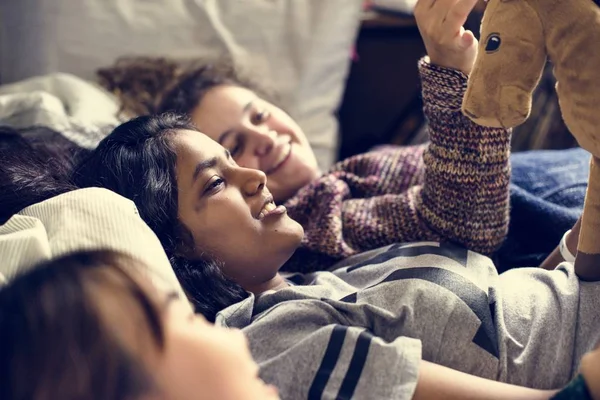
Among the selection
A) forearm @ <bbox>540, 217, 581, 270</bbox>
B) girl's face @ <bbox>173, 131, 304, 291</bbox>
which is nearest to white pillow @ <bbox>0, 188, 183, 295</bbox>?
girl's face @ <bbox>173, 131, 304, 291</bbox>

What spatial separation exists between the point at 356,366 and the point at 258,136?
0.59 meters

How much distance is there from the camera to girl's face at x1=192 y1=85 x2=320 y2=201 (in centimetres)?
119

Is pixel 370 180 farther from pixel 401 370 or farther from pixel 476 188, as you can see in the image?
pixel 401 370

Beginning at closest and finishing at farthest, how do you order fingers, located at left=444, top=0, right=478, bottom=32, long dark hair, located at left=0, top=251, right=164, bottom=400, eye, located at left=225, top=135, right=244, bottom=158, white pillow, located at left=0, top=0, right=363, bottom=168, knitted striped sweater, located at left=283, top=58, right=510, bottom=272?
1. long dark hair, located at left=0, top=251, right=164, bottom=400
2. fingers, located at left=444, top=0, right=478, bottom=32
3. knitted striped sweater, located at left=283, top=58, right=510, bottom=272
4. eye, located at left=225, top=135, right=244, bottom=158
5. white pillow, located at left=0, top=0, right=363, bottom=168

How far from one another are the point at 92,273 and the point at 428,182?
571mm

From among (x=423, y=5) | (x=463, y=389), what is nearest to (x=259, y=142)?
(x=423, y=5)

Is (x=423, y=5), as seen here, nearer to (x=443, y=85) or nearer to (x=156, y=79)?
(x=443, y=85)

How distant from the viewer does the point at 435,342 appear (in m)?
0.76

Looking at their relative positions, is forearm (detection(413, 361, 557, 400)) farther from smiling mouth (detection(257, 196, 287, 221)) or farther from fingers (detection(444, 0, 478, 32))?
fingers (detection(444, 0, 478, 32))

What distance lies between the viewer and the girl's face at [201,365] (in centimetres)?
58

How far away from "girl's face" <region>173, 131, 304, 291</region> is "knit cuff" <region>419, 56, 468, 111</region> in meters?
0.28

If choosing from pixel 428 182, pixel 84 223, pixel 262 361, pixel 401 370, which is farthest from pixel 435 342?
pixel 84 223

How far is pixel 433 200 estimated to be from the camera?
997mm

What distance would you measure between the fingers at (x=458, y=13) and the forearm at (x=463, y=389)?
1.47ft
